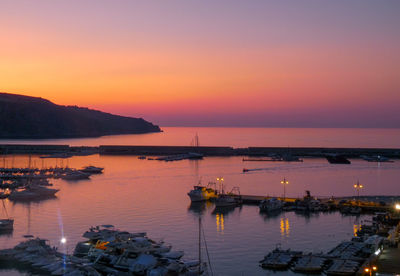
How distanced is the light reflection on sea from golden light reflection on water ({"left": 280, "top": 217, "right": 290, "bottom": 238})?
0.17 feet

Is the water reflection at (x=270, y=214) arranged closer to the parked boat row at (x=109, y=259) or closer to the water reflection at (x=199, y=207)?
the water reflection at (x=199, y=207)

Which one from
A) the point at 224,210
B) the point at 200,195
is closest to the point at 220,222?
the point at 224,210

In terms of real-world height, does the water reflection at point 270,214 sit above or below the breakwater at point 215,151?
below

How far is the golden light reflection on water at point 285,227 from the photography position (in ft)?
72.1

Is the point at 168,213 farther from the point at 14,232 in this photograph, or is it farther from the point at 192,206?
the point at 14,232

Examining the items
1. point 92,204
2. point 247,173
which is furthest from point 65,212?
point 247,173

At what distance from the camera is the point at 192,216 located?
26078 mm

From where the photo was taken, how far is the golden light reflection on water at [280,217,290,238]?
21984mm

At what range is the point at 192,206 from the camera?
29.1 metres

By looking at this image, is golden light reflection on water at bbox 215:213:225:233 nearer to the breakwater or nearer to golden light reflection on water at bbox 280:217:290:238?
golden light reflection on water at bbox 280:217:290:238

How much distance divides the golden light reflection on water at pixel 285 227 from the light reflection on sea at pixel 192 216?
5cm

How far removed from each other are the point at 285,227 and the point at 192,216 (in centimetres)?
542

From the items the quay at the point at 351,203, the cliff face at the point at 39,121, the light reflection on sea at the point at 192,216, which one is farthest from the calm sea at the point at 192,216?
the cliff face at the point at 39,121

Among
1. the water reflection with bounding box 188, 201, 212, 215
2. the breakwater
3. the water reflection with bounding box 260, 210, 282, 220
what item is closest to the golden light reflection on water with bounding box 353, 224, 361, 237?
the water reflection with bounding box 260, 210, 282, 220
